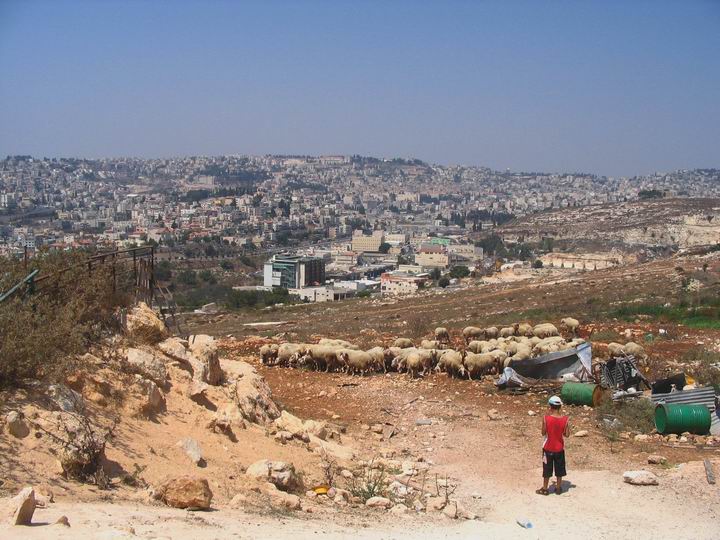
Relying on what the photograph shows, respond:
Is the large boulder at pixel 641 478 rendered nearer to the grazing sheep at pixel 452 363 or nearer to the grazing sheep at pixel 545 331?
the grazing sheep at pixel 452 363

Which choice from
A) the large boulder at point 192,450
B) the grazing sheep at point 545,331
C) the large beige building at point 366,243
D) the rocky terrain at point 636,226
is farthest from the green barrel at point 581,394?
the large beige building at point 366,243

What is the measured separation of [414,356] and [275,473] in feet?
22.5

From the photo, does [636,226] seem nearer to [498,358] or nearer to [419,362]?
[498,358]

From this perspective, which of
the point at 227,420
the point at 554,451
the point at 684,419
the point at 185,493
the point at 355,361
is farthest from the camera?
the point at 355,361

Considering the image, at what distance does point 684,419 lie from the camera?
376 inches

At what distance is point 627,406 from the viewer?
10.7 meters

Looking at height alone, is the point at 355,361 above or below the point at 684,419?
below

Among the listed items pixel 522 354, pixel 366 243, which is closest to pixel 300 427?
pixel 522 354

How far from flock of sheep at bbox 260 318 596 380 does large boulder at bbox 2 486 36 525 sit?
9197 millimetres

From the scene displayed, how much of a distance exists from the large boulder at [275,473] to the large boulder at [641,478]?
3.47 m

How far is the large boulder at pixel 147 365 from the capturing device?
27.1ft

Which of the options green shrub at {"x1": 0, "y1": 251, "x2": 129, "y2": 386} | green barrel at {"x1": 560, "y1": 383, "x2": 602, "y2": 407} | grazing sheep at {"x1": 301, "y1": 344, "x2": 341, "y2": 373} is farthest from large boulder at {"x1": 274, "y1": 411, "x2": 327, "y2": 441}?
grazing sheep at {"x1": 301, "y1": 344, "x2": 341, "y2": 373}

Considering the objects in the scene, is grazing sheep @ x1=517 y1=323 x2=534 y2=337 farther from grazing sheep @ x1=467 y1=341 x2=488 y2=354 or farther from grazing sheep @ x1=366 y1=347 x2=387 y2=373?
grazing sheep @ x1=366 y1=347 x2=387 y2=373

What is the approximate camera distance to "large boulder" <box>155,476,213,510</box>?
5855mm
